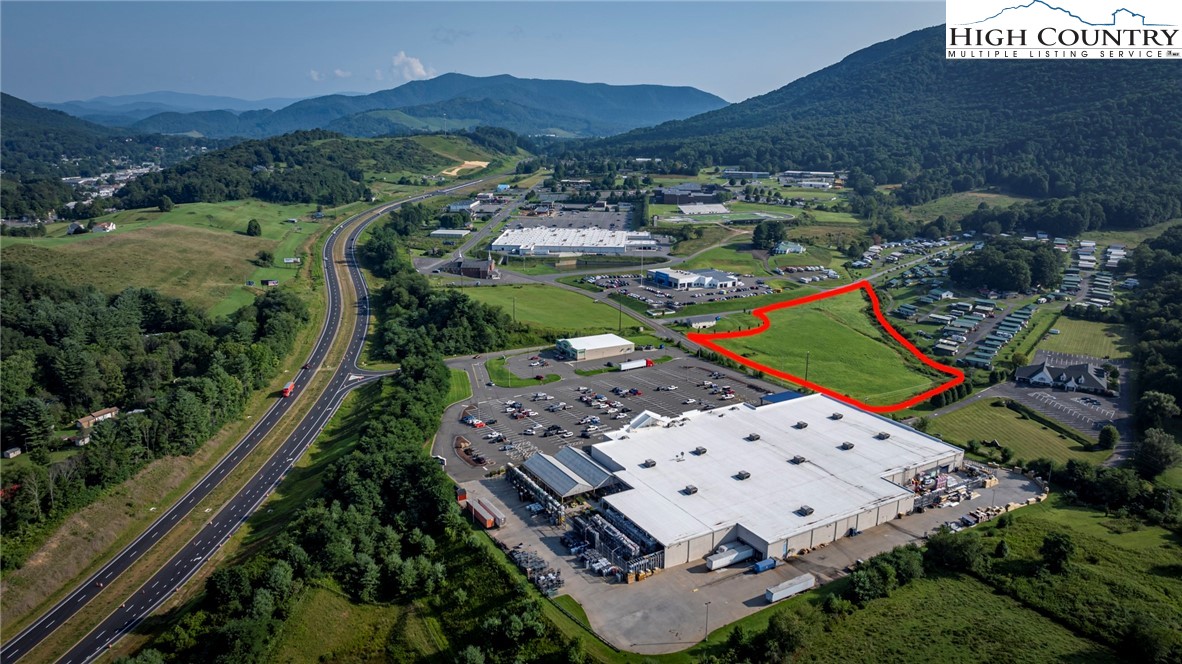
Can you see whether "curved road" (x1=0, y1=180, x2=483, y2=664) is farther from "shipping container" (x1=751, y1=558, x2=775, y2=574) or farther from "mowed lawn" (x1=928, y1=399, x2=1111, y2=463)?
"mowed lawn" (x1=928, y1=399, x2=1111, y2=463)

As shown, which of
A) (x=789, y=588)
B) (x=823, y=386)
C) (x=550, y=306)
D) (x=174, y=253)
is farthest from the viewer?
(x=174, y=253)

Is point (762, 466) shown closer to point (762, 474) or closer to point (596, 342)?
point (762, 474)

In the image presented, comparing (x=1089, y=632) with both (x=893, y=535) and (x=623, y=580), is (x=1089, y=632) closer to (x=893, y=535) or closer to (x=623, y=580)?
(x=893, y=535)

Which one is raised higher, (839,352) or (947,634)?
(839,352)

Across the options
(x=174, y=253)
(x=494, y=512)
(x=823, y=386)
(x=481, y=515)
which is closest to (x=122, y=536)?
(x=481, y=515)

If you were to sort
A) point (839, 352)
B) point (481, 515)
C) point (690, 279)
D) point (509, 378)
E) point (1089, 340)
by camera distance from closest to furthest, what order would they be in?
point (481, 515) → point (509, 378) → point (839, 352) → point (1089, 340) → point (690, 279)

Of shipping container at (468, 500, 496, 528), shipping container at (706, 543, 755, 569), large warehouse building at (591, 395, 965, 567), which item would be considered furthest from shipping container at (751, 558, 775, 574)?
shipping container at (468, 500, 496, 528)

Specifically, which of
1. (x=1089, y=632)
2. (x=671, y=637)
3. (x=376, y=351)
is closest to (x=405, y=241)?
(x=376, y=351)
